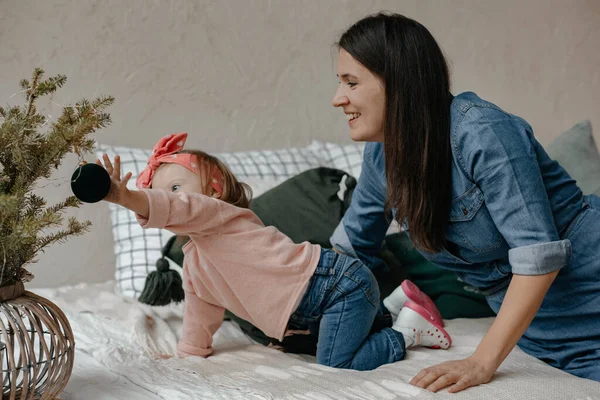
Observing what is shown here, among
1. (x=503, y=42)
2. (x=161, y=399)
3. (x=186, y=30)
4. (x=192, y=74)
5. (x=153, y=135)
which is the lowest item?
(x=161, y=399)

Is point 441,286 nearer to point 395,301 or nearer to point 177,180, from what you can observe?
point 395,301

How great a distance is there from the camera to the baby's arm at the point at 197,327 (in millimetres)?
1457

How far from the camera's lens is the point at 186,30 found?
2.29 metres

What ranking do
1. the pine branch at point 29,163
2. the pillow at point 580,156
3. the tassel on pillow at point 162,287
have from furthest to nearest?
the pillow at point 580,156
the tassel on pillow at point 162,287
the pine branch at point 29,163

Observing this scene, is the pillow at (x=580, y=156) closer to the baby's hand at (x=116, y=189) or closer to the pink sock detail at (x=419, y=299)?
the pink sock detail at (x=419, y=299)

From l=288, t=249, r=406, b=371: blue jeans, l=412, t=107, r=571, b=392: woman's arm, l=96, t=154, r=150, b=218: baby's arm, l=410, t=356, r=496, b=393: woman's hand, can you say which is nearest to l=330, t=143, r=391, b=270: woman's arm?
l=288, t=249, r=406, b=371: blue jeans

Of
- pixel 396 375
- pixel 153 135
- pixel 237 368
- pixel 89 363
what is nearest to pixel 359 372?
pixel 396 375

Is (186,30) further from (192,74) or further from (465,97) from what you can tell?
(465,97)

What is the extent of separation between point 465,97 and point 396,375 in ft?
1.79

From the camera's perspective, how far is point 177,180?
4.64ft

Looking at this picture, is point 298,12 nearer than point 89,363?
No

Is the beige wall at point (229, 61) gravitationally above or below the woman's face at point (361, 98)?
above

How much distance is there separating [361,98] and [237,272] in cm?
42

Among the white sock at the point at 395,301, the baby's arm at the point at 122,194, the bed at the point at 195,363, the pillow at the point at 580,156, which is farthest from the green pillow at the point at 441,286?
the baby's arm at the point at 122,194
